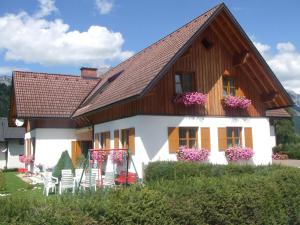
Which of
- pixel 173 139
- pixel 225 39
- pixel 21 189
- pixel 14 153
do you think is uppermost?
pixel 225 39

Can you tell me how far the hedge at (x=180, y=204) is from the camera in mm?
6023

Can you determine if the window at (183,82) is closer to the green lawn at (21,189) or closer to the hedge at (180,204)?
the green lawn at (21,189)

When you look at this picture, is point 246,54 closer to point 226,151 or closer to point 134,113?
point 226,151

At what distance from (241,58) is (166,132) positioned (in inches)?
200

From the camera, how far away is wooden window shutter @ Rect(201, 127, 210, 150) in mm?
16922

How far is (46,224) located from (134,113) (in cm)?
1025

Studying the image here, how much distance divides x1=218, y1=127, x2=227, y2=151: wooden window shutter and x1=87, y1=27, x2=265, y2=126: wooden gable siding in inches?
28.3

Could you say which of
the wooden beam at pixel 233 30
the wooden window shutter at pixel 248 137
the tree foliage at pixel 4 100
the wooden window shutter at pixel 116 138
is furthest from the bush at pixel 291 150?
the tree foliage at pixel 4 100

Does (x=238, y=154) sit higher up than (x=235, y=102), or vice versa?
(x=235, y=102)

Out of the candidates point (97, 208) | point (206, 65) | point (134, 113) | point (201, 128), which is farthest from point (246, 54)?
point (97, 208)

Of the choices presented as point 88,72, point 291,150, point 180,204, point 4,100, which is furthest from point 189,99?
point 4,100

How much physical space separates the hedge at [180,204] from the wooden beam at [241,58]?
340 inches

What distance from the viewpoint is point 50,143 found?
23.6 meters

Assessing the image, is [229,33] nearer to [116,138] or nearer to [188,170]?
[116,138]
